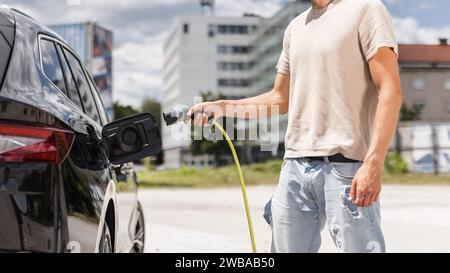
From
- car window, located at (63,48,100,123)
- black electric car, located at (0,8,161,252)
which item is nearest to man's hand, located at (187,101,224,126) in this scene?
black electric car, located at (0,8,161,252)

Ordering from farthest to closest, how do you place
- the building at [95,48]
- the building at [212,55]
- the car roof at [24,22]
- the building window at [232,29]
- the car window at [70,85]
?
the building window at [232,29] → the building at [212,55] → the building at [95,48] → the car window at [70,85] → the car roof at [24,22]

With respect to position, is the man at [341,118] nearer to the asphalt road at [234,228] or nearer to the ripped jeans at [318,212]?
the ripped jeans at [318,212]

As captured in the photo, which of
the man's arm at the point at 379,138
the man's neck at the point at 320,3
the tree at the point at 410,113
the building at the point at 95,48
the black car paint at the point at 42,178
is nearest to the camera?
the black car paint at the point at 42,178

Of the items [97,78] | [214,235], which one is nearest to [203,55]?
[97,78]

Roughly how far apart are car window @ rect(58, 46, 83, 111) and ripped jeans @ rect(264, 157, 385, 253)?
1.15 m

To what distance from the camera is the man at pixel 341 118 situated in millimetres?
2258

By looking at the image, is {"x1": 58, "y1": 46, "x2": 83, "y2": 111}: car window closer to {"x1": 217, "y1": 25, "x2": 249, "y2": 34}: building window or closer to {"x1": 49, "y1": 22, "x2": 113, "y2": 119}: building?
{"x1": 49, "y1": 22, "x2": 113, "y2": 119}: building

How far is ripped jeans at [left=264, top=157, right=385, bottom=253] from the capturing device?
231cm

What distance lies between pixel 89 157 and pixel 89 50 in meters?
35.9

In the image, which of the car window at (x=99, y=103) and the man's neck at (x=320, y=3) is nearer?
the man's neck at (x=320, y=3)

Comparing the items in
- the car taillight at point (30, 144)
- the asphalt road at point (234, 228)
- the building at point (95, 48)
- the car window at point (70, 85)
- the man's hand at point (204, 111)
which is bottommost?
the asphalt road at point (234, 228)

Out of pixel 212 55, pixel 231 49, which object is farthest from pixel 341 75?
pixel 231 49

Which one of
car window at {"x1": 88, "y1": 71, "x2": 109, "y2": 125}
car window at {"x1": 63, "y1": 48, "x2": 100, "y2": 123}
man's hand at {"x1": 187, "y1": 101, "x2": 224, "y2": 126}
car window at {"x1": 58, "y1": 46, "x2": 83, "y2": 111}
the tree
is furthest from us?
the tree

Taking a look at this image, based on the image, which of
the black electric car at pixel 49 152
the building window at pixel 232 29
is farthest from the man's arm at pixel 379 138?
the building window at pixel 232 29
